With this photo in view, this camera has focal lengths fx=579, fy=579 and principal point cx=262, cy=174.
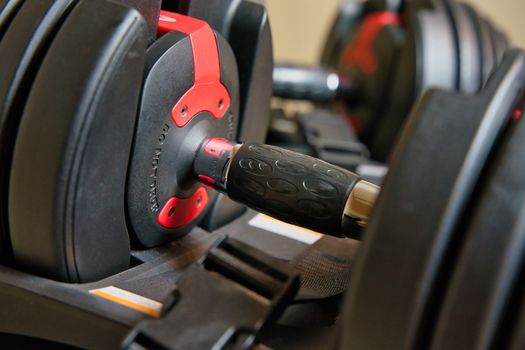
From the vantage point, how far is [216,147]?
507mm

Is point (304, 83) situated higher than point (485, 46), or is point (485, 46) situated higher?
point (485, 46)

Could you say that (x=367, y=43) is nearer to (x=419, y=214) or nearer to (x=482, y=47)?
(x=482, y=47)

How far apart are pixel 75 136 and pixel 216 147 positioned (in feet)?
0.48

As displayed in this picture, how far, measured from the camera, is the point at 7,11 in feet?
1.46

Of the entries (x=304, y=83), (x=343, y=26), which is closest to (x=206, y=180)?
(x=304, y=83)

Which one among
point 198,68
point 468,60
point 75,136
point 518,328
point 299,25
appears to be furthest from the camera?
point 299,25

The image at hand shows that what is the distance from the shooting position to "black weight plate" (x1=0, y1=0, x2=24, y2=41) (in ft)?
1.44

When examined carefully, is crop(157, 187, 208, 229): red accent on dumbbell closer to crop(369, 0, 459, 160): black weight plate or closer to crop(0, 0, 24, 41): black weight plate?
crop(0, 0, 24, 41): black weight plate

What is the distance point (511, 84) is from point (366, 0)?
1104 millimetres

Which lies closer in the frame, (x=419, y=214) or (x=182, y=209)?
(x=419, y=214)

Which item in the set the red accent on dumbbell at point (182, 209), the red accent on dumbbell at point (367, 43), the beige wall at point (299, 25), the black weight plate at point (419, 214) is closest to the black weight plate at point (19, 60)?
the red accent on dumbbell at point (182, 209)

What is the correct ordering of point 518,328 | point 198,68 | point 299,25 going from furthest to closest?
1. point 299,25
2. point 198,68
3. point 518,328

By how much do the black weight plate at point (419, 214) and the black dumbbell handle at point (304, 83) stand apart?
694mm

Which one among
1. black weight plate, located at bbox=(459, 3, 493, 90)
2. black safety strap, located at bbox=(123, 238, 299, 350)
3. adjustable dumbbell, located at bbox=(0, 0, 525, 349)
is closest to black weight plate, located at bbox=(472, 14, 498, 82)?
black weight plate, located at bbox=(459, 3, 493, 90)
